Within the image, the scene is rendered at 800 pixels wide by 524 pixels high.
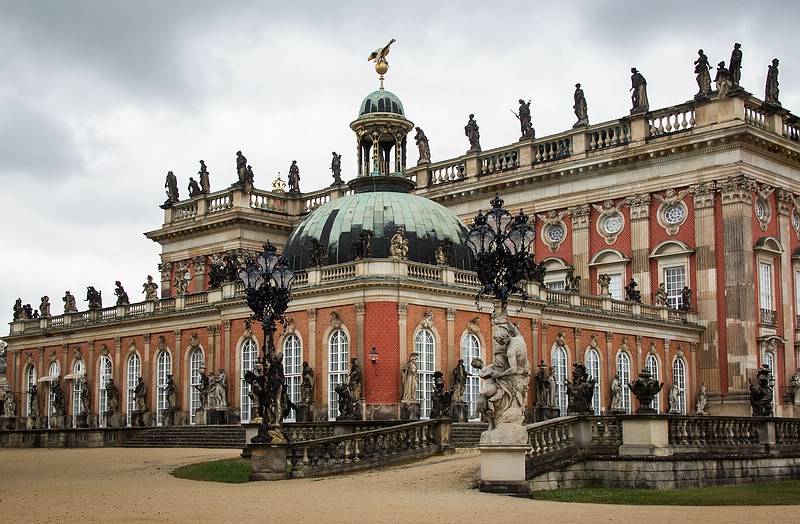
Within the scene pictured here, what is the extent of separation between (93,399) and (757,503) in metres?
38.2

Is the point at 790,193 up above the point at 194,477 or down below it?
above

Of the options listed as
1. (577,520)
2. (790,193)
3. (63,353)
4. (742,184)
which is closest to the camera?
(577,520)

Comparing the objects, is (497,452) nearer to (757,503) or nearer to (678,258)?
(757,503)

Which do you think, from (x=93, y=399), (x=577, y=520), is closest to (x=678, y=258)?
(x=93, y=399)

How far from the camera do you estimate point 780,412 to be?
50.1 metres

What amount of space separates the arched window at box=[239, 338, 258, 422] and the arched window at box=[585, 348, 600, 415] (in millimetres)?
13212

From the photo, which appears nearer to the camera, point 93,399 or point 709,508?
point 709,508

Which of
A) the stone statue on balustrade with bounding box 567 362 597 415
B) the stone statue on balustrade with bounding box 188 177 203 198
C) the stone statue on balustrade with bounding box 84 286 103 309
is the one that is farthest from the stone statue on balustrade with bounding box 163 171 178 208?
the stone statue on balustrade with bounding box 567 362 597 415

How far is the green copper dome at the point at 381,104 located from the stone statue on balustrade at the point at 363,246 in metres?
10.1

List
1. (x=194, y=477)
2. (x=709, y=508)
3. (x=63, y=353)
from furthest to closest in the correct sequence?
1. (x=63, y=353)
2. (x=194, y=477)
3. (x=709, y=508)

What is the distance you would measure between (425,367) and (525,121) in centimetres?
2119

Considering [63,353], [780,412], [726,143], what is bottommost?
[780,412]

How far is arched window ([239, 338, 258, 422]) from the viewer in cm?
4391

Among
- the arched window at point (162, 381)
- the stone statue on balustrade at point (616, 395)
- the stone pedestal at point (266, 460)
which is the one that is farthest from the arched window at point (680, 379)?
the stone pedestal at point (266, 460)
